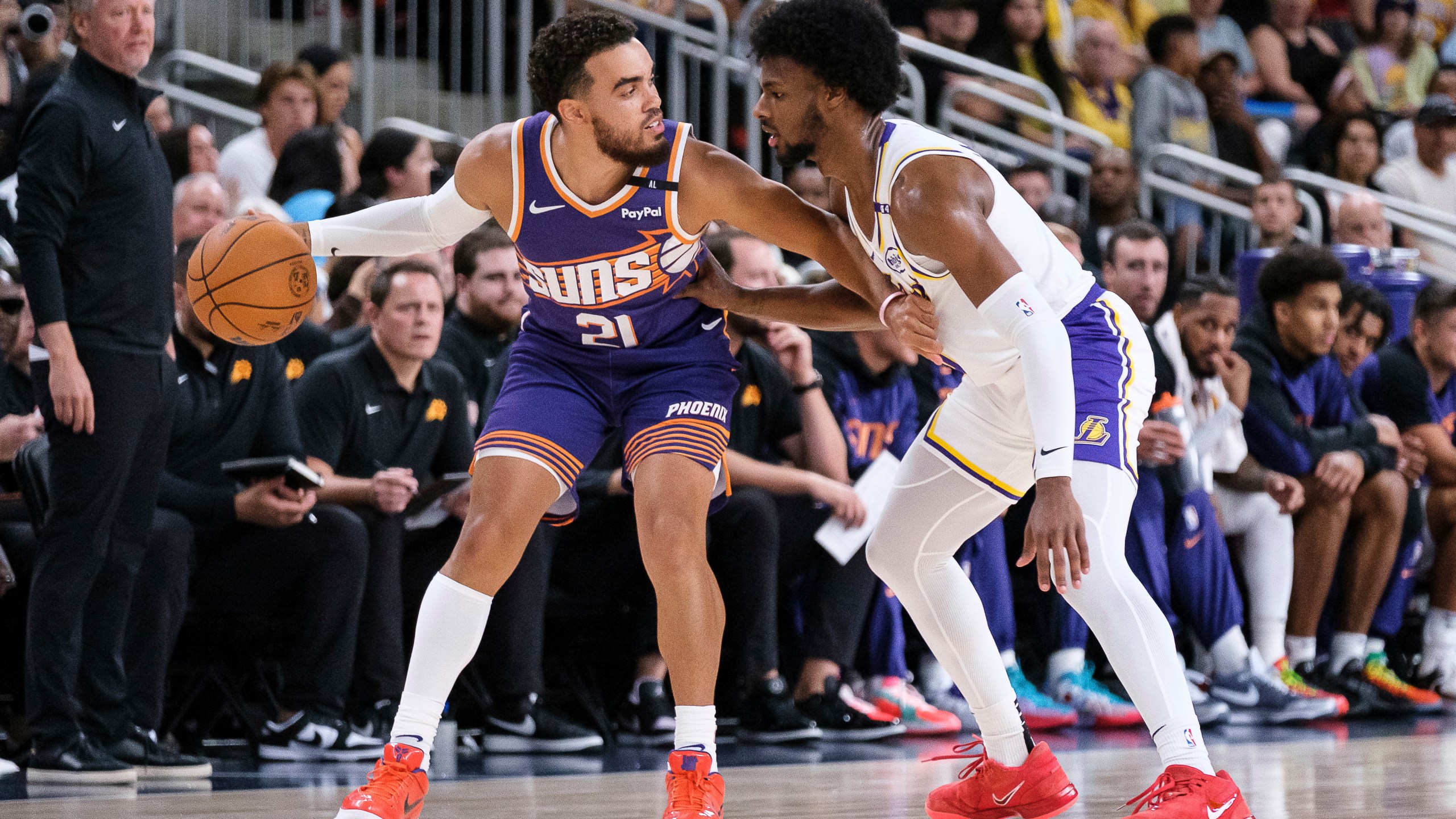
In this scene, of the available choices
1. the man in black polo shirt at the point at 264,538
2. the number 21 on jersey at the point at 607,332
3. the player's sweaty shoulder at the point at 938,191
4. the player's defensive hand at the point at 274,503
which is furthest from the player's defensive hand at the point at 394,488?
the player's sweaty shoulder at the point at 938,191

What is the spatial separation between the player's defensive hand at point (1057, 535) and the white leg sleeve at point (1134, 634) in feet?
0.53

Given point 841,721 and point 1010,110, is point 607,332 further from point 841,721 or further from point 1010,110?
point 1010,110

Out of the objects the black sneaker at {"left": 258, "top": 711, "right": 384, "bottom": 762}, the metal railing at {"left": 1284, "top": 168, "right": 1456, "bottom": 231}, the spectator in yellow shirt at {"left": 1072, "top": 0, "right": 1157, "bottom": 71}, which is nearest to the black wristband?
the black sneaker at {"left": 258, "top": 711, "right": 384, "bottom": 762}

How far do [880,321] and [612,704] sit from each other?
258 centimetres

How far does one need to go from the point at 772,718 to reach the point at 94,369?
244cm

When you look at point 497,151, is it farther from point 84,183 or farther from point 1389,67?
point 1389,67

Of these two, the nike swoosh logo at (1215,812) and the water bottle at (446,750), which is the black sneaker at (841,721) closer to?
the water bottle at (446,750)

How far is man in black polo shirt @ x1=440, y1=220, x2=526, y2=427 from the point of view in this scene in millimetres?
5918

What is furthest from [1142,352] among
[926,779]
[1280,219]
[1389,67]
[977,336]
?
[1389,67]

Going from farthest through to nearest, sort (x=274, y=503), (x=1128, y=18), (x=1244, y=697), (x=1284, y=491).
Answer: (x=1128, y=18)
(x=1284, y=491)
(x=1244, y=697)
(x=274, y=503)

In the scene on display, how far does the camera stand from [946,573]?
12.2 ft

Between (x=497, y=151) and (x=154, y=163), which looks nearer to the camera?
(x=497, y=151)

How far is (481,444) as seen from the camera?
358cm

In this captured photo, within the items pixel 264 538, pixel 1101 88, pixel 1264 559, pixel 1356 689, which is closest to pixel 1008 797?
pixel 264 538
